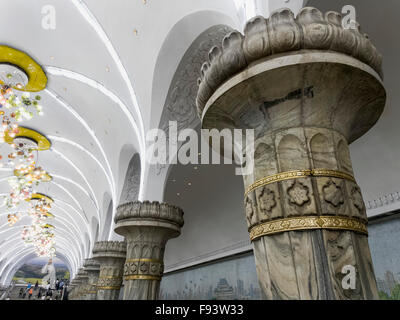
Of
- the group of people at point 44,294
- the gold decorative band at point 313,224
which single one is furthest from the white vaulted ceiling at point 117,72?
the group of people at point 44,294

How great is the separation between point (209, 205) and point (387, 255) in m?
5.86

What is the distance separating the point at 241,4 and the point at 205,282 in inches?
352

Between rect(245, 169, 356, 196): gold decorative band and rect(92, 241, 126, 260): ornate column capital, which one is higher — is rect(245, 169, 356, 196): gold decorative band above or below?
below

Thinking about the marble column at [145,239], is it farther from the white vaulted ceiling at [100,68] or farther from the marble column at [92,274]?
the marble column at [92,274]

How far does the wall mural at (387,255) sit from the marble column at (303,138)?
11.1 feet

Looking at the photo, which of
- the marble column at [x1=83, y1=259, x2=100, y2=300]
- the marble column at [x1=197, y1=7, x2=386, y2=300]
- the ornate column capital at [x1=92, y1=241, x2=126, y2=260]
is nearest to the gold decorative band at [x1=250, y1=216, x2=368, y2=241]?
the marble column at [x1=197, y1=7, x2=386, y2=300]

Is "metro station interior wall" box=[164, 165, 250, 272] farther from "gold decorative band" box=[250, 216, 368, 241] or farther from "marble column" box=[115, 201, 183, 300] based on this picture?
"gold decorative band" box=[250, 216, 368, 241]

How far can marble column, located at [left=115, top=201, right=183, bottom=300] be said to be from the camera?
4.87 metres

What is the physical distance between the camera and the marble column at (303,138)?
1597mm

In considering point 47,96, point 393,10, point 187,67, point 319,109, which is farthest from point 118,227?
point 47,96

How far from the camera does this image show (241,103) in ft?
6.60

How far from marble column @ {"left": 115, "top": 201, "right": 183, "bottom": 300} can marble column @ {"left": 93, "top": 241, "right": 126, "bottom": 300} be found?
364cm

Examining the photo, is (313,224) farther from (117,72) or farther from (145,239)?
(117,72)

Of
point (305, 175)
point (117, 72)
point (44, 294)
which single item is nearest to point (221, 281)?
point (117, 72)
